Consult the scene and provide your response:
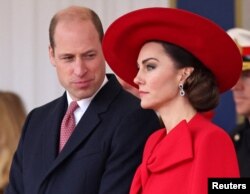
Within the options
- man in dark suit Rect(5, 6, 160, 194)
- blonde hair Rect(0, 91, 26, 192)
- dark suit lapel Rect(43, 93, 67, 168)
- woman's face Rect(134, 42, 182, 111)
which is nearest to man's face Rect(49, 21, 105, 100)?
man in dark suit Rect(5, 6, 160, 194)

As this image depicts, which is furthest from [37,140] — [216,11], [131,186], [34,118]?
[216,11]

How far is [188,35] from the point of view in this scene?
196 centimetres

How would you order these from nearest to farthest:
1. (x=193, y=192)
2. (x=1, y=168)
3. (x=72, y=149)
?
(x=193, y=192) → (x=72, y=149) → (x=1, y=168)

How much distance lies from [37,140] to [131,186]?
0.45m

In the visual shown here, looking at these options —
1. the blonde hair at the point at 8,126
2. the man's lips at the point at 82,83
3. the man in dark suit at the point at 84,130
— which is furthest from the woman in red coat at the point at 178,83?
the blonde hair at the point at 8,126

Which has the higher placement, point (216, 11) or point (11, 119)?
point (216, 11)

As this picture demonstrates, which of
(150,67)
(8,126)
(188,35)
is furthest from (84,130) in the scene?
(8,126)

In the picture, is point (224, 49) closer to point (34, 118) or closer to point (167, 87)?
point (167, 87)

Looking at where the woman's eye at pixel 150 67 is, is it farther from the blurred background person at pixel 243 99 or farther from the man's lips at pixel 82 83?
the blurred background person at pixel 243 99

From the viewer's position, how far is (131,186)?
2.03 m

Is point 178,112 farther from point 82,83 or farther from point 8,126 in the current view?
point 8,126

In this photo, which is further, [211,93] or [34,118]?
[34,118]

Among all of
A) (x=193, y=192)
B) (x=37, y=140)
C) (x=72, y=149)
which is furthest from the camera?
(x=37, y=140)

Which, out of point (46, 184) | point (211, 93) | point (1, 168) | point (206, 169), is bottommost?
point (1, 168)
